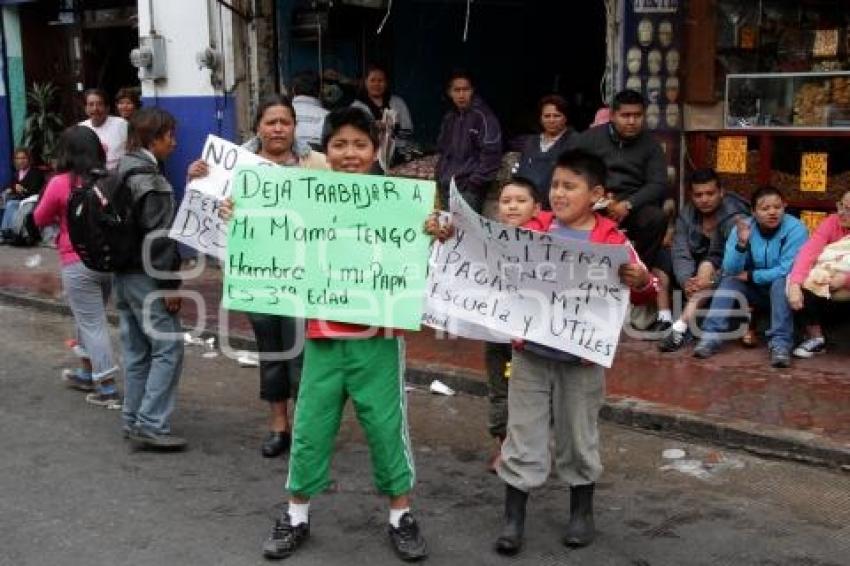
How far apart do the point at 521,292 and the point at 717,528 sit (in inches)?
53.2

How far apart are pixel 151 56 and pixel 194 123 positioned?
0.86 meters

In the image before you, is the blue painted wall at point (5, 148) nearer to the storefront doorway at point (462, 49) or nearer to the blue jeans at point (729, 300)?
the storefront doorway at point (462, 49)

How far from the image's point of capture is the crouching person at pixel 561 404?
4.06m

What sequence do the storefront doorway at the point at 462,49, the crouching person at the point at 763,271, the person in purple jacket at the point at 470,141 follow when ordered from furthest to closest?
the storefront doorway at the point at 462,49, the person in purple jacket at the point at 470,141, the crouching person at the point at 763,271

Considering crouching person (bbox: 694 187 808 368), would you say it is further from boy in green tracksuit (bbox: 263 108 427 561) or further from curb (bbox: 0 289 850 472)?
boy in green tracksuit (bbox: 263 108 427 561)

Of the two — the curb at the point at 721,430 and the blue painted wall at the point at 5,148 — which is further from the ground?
the blue painted wall at the point at 5,148

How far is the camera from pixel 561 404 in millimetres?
4137

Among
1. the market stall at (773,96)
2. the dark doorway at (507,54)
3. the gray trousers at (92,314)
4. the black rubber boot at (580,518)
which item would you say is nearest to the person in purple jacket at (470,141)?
the market stall at (773,96)

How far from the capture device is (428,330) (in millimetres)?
8203

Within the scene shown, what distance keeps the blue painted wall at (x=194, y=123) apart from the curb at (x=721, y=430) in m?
5.19

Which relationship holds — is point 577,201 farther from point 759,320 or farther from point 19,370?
point 19,370

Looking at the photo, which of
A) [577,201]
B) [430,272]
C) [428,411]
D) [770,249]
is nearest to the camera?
[577,201]

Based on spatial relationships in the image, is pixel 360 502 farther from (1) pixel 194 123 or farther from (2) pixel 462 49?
(2) pixel 462 49

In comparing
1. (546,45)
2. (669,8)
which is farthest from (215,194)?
(546,45)
